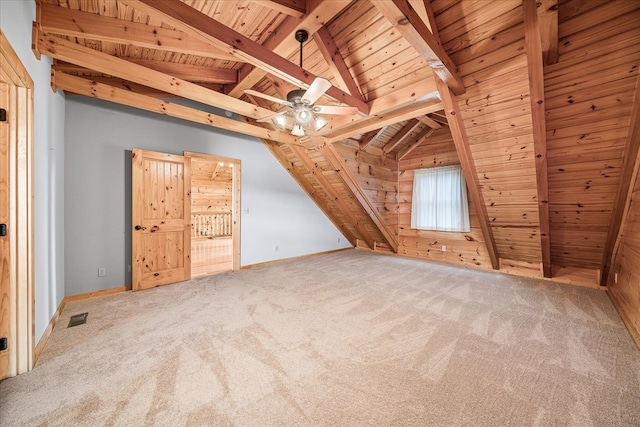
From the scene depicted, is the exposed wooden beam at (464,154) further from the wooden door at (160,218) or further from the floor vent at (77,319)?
the floor vent at (77,319)

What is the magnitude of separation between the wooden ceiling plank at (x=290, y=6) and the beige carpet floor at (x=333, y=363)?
2786 millimetres

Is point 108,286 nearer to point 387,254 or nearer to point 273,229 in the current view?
point 273,229

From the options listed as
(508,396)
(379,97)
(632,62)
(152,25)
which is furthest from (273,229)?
(632,62)

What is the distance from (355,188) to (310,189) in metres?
1.29

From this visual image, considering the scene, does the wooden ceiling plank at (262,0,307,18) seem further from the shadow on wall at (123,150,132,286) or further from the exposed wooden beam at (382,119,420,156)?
the exposed wooden beam at (382,119,420,156)

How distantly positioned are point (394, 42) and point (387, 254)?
14.8ft

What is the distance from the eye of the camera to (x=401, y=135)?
4832mm

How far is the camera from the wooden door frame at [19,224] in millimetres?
1548

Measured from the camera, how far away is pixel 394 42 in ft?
7.98

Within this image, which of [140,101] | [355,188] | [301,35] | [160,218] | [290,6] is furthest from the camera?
[355,188]

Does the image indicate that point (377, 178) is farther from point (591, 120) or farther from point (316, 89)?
point (316, 89)

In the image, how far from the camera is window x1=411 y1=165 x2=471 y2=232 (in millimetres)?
4652

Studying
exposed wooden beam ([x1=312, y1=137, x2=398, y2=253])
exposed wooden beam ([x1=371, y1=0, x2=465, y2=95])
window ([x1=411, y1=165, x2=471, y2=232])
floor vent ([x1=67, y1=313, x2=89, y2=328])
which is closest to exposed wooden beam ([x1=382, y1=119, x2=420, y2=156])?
window ([x1=411, y1=165, x2=471, y2=232])

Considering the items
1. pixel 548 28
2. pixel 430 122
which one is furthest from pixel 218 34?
pixel 430 122
